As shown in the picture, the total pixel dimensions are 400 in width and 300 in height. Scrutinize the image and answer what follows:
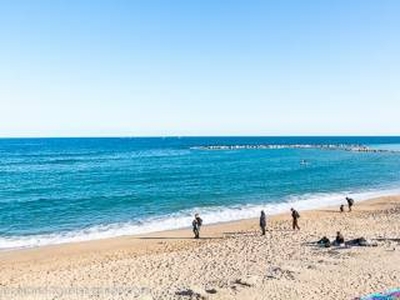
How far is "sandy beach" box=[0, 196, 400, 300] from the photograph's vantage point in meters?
15.8

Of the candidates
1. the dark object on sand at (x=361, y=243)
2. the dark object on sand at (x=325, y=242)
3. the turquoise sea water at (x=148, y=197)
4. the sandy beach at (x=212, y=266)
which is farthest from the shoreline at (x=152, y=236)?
the dark object on sand at (x=361, y=243)

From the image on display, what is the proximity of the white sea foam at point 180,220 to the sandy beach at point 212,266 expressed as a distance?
5.58ft

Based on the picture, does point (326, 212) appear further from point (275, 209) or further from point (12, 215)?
point (12, 215)

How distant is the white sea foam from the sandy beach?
1.70 meters

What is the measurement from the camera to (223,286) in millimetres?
16062

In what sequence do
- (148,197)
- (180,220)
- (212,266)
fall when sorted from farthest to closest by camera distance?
(148,197)
(180,220)
(212,266)

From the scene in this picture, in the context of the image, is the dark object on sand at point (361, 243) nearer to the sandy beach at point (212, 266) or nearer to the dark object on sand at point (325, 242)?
the sandy beach at point (212, 266)

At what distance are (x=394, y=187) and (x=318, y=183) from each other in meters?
7.55

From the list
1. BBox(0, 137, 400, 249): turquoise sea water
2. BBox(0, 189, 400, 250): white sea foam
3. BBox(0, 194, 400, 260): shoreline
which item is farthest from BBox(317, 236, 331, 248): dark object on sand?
BBox(0, 137, 400, 249): turquoise sea water

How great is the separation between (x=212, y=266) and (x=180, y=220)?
40.5 ft

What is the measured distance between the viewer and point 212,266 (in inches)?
750

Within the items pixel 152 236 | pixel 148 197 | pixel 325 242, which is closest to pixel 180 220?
pixel 152 236

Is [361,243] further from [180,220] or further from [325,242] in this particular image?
[180,220]

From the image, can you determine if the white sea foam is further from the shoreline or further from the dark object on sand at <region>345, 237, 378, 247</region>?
the dark object on sand at <region>345, 237, 378, 247</region>
